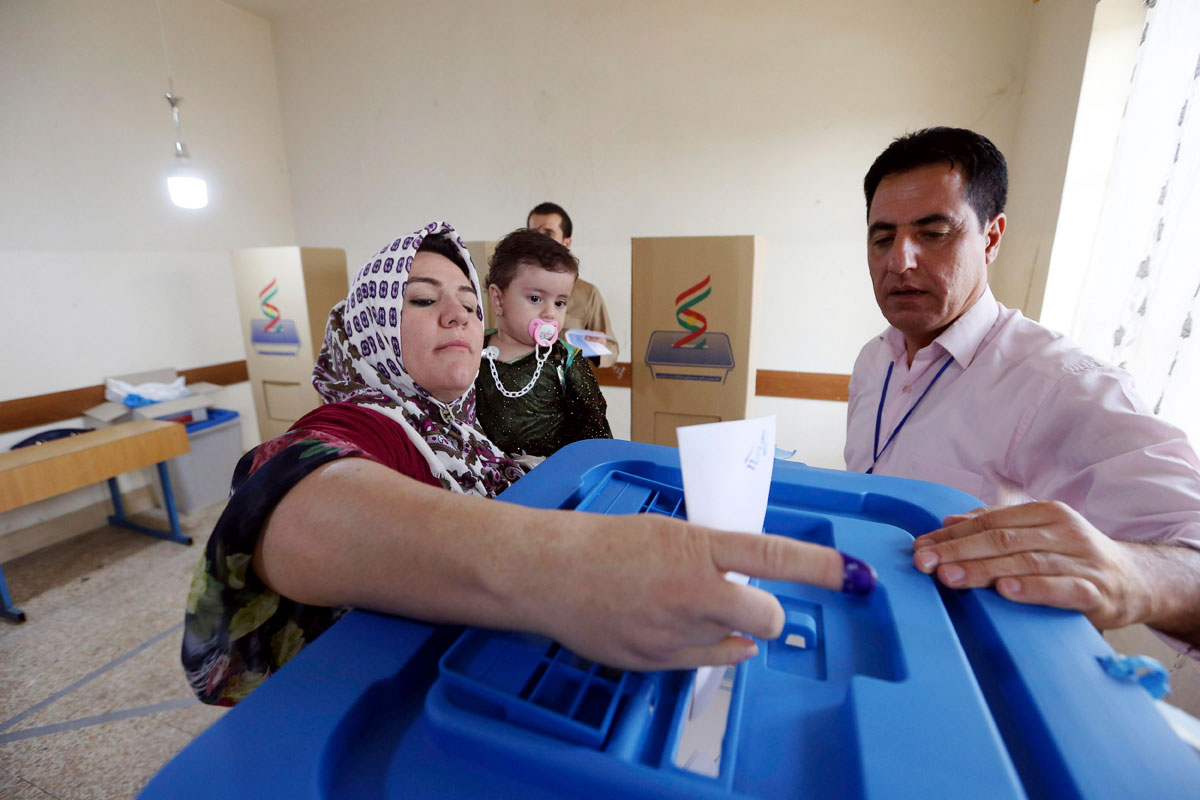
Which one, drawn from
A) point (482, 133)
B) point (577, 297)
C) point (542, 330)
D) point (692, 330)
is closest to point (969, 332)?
point (692, 330)

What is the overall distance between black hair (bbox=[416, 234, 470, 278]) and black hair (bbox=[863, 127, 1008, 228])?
3.75 feet

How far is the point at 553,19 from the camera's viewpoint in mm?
3252

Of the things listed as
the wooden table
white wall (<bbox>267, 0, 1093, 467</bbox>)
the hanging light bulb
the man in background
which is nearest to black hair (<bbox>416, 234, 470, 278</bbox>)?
the man in background

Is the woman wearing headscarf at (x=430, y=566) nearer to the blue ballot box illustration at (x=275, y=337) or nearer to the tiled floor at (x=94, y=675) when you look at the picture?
the tiled floor at (x=94, y=675)

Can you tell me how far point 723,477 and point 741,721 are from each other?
7.4 inches

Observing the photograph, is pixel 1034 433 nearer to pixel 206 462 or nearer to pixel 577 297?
pixel 577 297

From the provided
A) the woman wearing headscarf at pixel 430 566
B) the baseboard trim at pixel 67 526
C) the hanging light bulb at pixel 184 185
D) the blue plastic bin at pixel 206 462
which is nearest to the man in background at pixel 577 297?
the hanging light bulb at pixel 184 185

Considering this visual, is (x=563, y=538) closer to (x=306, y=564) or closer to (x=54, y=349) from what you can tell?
(x=306, y=564)

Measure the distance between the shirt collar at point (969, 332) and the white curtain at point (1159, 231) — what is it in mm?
437

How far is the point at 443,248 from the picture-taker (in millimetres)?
1060

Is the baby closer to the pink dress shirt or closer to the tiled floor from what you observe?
the pink dress shirt

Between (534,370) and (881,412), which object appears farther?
(534,370)

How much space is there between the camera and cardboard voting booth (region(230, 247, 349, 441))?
3.26m

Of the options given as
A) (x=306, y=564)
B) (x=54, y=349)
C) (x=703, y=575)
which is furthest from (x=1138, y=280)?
(x=54, y=349)
